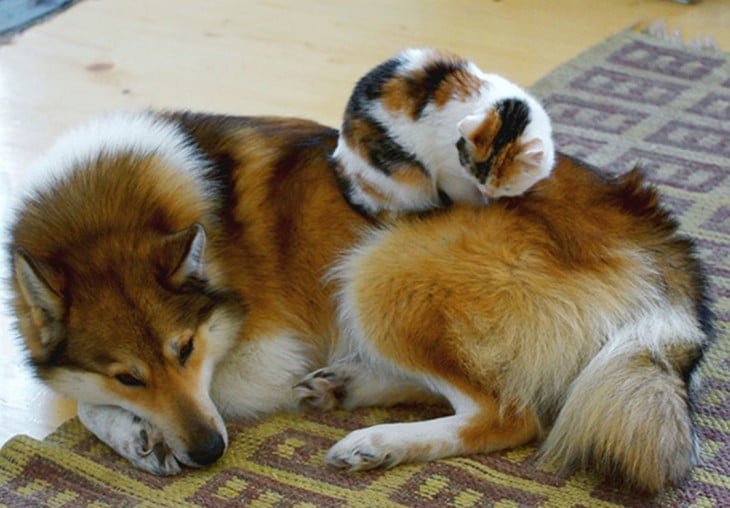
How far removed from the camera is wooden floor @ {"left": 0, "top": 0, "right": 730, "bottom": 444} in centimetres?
342

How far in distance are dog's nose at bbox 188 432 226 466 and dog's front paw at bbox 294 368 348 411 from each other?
269 millimetres

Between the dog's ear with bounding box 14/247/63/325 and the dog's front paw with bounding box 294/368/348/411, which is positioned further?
the dog's front paw with bounding box 294/368/348/411

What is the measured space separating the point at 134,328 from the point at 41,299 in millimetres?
164

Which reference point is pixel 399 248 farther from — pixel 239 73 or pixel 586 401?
pixel 239 73

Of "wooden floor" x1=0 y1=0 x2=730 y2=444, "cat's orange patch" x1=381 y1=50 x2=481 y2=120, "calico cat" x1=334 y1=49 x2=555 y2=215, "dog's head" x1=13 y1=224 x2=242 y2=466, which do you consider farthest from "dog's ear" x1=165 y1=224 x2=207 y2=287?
"wooden floor" x1=0 y1=0 x2=730 y2=444

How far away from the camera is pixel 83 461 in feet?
6.52

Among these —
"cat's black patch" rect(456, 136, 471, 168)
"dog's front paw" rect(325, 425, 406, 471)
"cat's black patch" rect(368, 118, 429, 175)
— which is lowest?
"dog's front paw" rect(325, 425, 406, 471)

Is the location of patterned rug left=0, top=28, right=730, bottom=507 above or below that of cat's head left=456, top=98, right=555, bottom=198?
below

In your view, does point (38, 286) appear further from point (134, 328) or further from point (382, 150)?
point (382, 150)

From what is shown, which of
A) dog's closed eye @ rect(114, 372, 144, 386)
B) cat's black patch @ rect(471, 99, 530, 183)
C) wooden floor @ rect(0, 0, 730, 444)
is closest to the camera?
dog's closed eye @ rect(114, 372, 144, 386)

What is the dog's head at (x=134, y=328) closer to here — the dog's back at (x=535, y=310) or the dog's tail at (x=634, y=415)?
the dog's back at (x=535, y=310)

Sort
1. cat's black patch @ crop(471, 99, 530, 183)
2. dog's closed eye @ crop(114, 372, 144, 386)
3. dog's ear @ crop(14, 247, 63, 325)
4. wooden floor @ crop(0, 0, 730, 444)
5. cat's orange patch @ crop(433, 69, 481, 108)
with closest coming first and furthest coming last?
dog's ear @ crop(14, 247, 63, 325)
dog's closed eye @ crop(114, 372, 144, 386)
cat's black patch @ crop(471, 99, 530, 183)
cat's orange patch @ crop(433, 69, 481, 108)
wooden floor @ crop(0, 0, 730, 444)

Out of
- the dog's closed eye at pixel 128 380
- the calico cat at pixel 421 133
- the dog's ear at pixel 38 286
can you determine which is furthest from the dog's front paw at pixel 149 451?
the calico cat at pixel 421 133

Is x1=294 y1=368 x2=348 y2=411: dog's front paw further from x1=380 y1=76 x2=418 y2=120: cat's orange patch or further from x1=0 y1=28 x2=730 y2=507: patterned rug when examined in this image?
x1=380 y1=76 x2=418 y2=120: cat's orange patch
